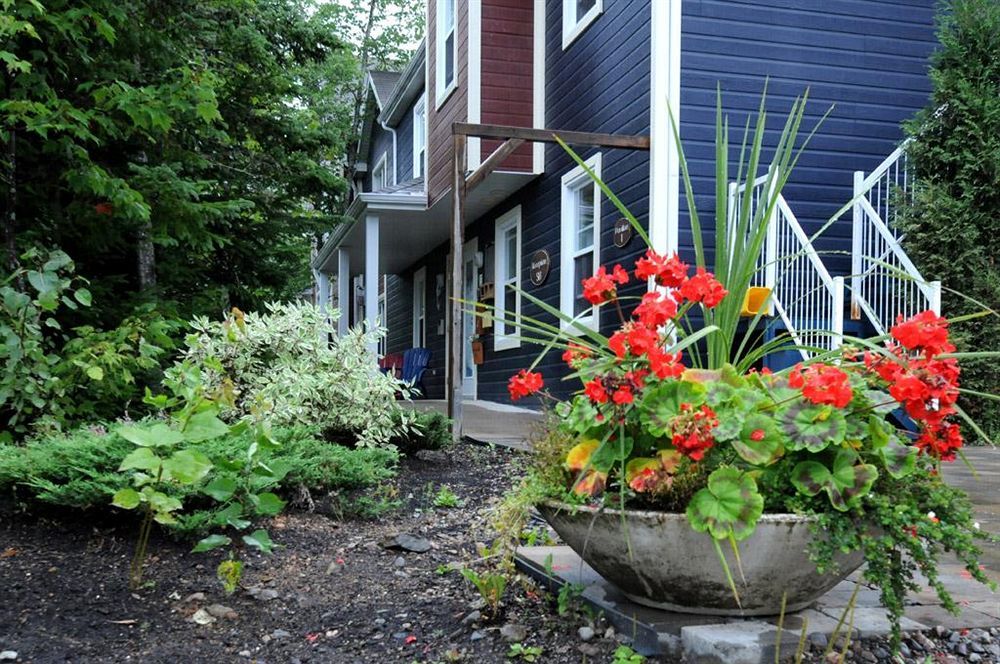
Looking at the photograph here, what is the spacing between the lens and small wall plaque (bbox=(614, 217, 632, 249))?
7.18m

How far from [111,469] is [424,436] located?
2.11m

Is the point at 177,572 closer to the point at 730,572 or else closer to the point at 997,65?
the point at 730,572

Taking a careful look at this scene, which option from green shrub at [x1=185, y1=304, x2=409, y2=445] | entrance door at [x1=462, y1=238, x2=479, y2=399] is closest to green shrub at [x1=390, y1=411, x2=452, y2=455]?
green shrub at [x1=185, y1=304, x2=409, y2=445]

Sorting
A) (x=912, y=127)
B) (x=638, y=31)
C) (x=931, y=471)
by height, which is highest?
(x=638, y=31)

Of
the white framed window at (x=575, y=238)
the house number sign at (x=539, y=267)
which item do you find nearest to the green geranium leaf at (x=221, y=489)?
the white framed window at (x=575, y=238)

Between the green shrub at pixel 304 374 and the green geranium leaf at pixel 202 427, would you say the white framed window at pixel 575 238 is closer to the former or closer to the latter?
the green shrub at pixel 304 374

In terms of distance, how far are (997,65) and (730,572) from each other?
6.05 metres

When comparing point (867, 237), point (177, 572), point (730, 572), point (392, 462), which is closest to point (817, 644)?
point (730, 572)

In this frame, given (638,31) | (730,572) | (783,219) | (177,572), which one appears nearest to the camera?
(730,572)

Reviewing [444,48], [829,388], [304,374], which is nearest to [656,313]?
[829,388]

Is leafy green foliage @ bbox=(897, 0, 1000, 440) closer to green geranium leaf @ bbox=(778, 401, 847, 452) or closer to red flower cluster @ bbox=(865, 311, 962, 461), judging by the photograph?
red flower cluster @ bbox=(865, 311, 962, 461)

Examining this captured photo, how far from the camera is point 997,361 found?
6168 millimetres

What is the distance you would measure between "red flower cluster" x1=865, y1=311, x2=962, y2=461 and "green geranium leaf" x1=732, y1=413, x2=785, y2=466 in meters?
0.25

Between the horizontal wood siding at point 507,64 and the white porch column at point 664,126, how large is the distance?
2534 millimetres
